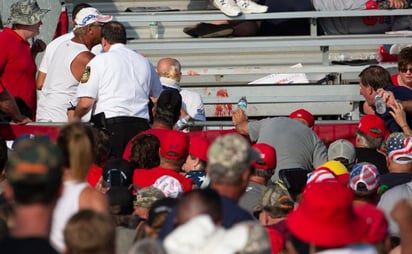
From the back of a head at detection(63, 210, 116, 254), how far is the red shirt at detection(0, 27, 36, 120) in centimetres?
564

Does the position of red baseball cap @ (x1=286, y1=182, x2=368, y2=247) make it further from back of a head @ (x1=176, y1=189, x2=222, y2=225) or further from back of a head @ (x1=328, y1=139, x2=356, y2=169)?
back of a head @ (x1=328, y1=139, x2=356, y2=169)

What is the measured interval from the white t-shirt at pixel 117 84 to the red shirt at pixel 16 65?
0.75 meters

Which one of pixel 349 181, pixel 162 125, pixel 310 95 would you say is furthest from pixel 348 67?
pixel 349 181

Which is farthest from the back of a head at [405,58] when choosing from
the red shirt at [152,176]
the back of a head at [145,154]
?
the red shirt at [152,176]

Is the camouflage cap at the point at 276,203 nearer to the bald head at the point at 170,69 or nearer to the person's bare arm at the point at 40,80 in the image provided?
the bald head at the point at 170,69

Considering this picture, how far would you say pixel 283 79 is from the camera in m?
12.5

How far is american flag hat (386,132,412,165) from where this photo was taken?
8.97 metres

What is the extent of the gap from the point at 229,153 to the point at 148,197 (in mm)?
1762

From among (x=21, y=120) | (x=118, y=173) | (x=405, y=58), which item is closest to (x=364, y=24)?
(x=405, y=58)

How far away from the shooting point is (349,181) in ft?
26.4

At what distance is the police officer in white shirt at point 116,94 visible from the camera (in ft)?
32.6

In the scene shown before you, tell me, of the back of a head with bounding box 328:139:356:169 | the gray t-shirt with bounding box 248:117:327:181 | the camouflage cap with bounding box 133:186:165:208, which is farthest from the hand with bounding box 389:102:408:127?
the camouflage cap with bounding box 133:186:165:208

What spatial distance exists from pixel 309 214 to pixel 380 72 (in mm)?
5406

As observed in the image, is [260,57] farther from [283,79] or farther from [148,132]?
[148,132]
